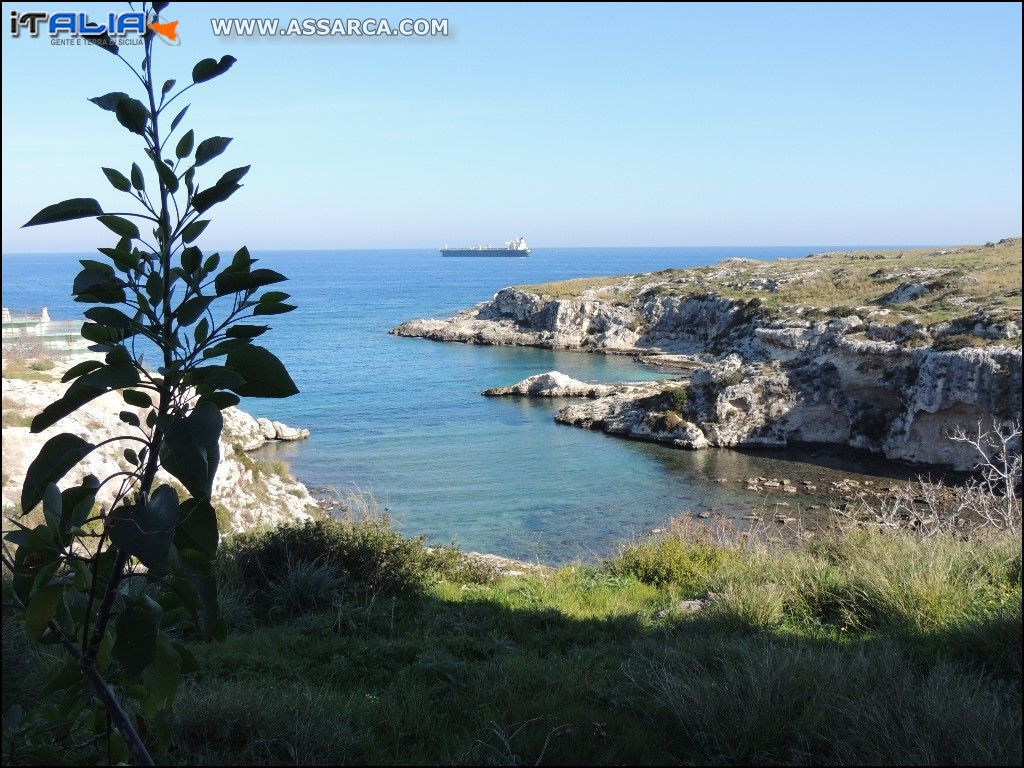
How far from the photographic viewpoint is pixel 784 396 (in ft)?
107

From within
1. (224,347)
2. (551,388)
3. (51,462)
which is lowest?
(551,388)

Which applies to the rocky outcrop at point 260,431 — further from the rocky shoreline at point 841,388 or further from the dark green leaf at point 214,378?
the dark green leaf at point 214,378

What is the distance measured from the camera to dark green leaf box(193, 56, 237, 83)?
5.37 ft

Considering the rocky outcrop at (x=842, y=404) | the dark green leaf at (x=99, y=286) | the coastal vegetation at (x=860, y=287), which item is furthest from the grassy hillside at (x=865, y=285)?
the dark green leaf at (x=99, y=286)

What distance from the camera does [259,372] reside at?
1.63m

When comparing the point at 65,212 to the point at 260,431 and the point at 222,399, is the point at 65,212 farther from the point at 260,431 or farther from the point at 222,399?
the point at 260,431

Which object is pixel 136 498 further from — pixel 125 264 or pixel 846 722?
pixel 846 722

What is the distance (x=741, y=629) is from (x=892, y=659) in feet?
4.98

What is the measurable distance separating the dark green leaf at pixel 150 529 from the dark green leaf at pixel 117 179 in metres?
0.66

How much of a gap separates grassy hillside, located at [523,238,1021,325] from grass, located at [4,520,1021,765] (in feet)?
88.1

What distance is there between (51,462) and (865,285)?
1932 inches

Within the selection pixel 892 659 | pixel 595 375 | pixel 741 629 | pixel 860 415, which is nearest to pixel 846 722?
pixel 892 659

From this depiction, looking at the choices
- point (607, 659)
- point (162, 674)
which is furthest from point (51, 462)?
point (607, 659)

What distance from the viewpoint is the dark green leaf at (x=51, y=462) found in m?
1.55
